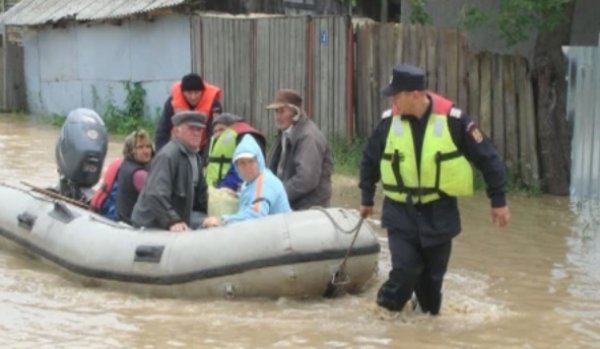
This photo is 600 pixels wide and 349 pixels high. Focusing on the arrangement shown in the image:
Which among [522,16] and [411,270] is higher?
[522,16]

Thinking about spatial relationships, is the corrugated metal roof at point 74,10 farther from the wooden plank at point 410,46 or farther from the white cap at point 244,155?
the white cap at point 244,155

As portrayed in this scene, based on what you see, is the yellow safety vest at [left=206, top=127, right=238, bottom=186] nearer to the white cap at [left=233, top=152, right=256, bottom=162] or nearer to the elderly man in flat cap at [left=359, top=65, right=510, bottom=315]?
the white cap at [left=233, top=152, right=256, bottom=162]

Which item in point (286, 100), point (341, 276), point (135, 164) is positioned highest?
point (286, 100)

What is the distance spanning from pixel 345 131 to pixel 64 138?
5.52 m

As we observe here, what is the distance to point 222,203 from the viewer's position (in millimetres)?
9055

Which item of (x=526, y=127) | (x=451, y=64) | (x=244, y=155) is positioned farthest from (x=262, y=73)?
(x=244, y=155)

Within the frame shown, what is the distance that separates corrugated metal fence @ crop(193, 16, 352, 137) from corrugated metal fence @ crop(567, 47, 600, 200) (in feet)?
12.1

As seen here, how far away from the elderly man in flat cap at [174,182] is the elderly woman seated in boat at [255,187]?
0.84ft

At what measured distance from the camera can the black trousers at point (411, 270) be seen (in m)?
7.36

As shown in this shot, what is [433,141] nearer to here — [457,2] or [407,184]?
Answer: [407,184]

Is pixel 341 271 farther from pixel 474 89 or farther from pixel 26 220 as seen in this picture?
pixel 474 89

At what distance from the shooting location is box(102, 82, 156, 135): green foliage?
20953mm

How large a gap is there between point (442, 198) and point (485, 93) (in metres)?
6.24

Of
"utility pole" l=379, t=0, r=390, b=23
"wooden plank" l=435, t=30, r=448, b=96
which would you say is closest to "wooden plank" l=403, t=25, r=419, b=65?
"wooden plank" l=435, t=30, r=448, b=96
